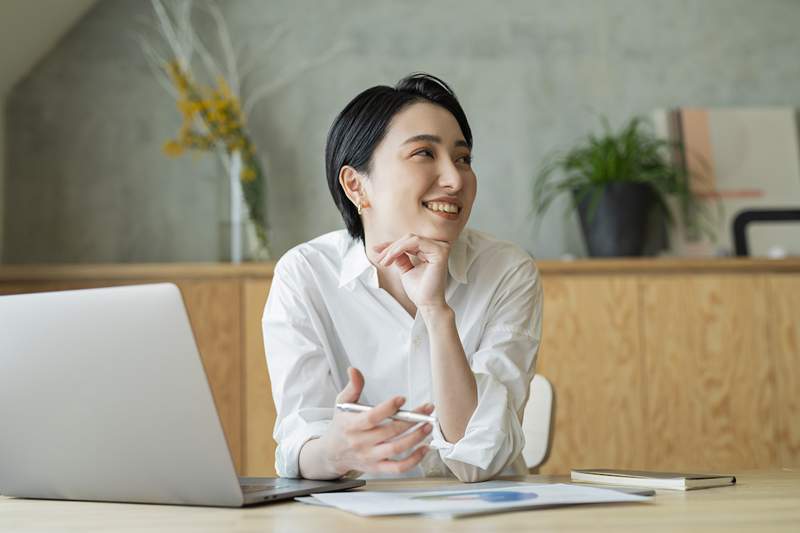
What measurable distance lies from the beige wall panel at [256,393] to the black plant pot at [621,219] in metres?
1.15

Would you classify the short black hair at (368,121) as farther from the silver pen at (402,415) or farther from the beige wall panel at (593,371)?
the beige wall panel at (593,371)

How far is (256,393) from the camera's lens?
9.39ft

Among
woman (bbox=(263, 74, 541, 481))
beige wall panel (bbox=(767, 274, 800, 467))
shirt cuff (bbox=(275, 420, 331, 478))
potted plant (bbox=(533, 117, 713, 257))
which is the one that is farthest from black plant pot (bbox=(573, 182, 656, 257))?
shirt cuff (bbox=(275, 420, 331, 478))

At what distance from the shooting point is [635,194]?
3117mm

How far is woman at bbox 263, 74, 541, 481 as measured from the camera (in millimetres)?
1533

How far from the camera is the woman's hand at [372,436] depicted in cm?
113

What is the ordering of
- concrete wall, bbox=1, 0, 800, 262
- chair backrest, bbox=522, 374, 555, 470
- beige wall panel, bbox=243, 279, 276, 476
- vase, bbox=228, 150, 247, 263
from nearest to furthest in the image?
chair backrest, bbox=522, 374, 555, 470 → beige wall panel, bbox=243, 279, 276, 476 → vase, bbox=228, 150, 247, 263 → concrete wall, bbox=1, 0, 800, 262

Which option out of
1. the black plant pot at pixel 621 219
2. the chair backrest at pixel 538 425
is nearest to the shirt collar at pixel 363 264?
the chair backrest at pixel 538 425

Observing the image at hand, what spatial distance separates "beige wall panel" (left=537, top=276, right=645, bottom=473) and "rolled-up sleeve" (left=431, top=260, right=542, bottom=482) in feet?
3.91

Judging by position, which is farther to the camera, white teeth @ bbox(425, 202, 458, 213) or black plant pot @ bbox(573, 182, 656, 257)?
black plant pot @ bbox(573, 182, 656, 257)

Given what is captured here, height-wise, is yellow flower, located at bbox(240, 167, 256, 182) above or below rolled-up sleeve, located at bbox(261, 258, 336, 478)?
above

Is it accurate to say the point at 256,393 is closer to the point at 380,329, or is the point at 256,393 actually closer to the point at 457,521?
the point at 380,329

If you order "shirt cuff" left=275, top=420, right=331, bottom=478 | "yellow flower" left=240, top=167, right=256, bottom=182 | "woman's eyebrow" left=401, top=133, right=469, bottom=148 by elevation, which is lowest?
"shirt cuff" left=275, top=420, right=331, bottom=478

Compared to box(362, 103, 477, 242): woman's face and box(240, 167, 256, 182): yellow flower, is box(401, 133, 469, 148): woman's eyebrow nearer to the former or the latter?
box(362, 103, 477, 242): woman's face
